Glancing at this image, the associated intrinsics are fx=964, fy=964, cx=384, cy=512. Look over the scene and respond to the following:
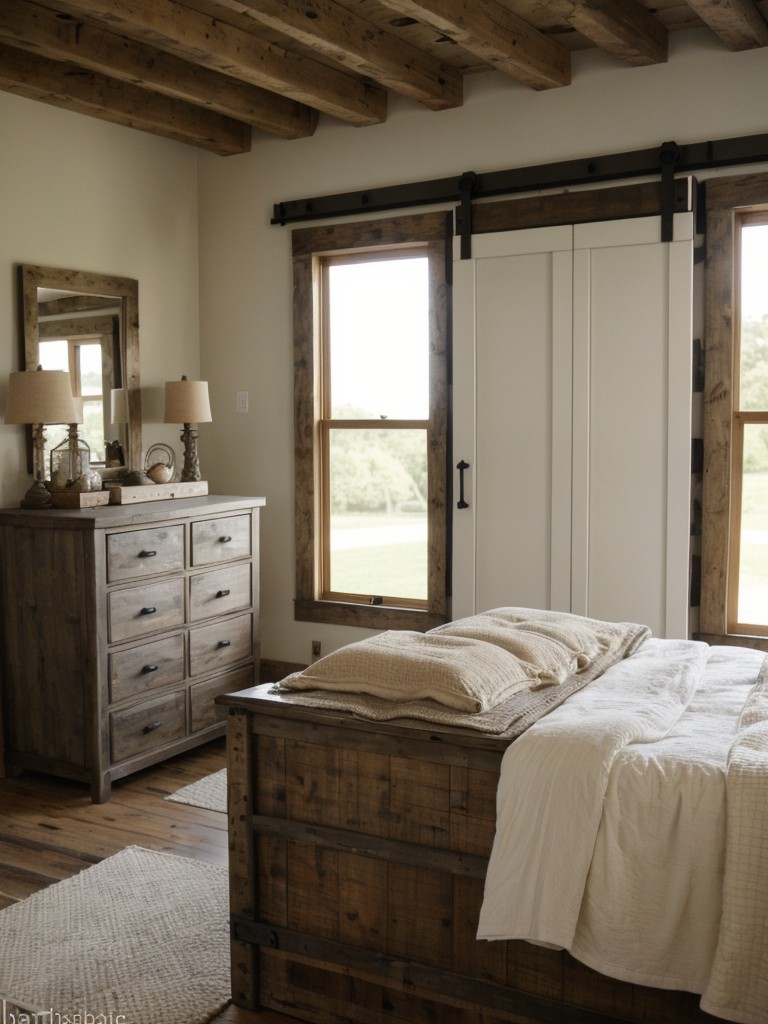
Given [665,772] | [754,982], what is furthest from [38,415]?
[754,982]

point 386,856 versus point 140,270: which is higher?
point 140,270

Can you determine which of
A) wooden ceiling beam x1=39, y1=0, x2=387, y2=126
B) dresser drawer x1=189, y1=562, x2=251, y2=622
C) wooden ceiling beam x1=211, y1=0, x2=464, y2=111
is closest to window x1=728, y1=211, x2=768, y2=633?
wooden ceiling beam x1=211, y1=0, x2=464, y2=111

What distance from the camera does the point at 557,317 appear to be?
13.8ft

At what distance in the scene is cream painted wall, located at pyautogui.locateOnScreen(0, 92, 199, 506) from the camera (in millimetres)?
4148

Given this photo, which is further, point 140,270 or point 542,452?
point 140,270

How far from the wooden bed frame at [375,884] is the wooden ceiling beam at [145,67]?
280 cm

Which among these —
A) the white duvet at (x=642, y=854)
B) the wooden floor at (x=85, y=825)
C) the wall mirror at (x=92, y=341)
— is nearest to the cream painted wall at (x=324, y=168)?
the wall mirror at (x=92, y=341)

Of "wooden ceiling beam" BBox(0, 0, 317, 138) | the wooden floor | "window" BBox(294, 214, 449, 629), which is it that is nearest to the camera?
the wooden floor

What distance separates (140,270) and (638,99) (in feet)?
8.17

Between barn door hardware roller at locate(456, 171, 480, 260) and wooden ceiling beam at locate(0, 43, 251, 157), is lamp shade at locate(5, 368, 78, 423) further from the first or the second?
barn door hardware roller at locate(456, 171, 480, 260)

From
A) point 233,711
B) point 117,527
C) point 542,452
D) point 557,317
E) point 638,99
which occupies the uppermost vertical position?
point 638,99

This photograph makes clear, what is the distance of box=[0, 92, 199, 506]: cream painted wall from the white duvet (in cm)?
301

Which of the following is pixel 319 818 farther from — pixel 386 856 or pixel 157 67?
pixel 157 67

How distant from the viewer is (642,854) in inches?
70.1
